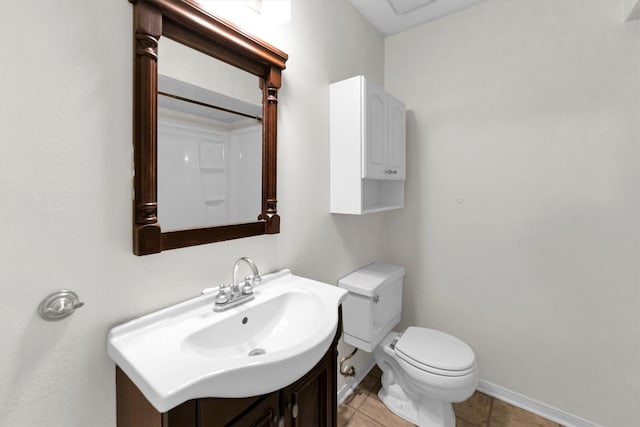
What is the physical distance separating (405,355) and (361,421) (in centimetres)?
47

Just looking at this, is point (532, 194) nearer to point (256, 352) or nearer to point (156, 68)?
point (256, 352)

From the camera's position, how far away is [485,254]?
174 centimetres

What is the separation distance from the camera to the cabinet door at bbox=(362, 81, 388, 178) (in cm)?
145

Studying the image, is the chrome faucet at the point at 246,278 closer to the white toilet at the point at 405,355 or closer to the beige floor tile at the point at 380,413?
the white toilet at the point at 405,355

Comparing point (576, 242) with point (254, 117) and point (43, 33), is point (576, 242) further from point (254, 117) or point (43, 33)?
point (43, 33)

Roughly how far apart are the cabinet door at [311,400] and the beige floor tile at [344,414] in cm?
57

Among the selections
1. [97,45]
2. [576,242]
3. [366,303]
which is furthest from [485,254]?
[97,45]

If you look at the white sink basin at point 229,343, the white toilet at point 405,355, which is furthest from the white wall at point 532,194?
the white sink basin at point 229,343

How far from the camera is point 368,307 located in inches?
60.0

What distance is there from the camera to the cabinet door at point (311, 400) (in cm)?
84

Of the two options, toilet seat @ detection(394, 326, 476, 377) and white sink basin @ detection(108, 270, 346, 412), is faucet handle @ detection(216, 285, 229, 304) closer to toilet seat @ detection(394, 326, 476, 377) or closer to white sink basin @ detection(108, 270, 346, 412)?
white sink basin @ detection(108, 270, 346, 412)

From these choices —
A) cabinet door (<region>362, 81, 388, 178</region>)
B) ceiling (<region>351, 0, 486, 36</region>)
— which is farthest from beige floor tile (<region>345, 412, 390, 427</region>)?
ceiling (<region>351, 0, 486, 36</region>)

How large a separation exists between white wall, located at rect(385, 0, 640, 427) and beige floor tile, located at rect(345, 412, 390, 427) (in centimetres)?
74

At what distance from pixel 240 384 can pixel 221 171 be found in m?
0.70
